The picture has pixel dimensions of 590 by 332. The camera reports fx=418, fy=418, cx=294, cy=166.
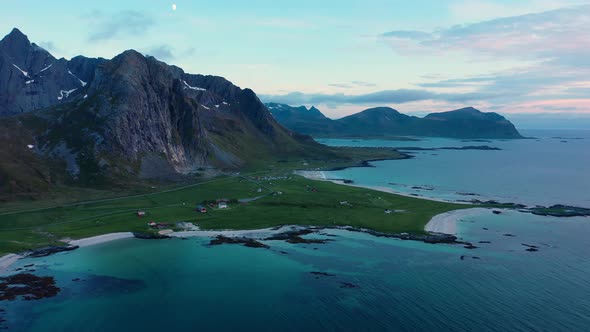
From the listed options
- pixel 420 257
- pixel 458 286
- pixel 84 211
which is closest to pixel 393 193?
pixel 420 257

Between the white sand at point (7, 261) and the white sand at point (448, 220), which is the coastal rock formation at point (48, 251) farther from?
the white sand at point (448, 220)

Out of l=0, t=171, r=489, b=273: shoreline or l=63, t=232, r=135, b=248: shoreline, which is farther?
l=0, t=171, r=489, b=273: shoreline

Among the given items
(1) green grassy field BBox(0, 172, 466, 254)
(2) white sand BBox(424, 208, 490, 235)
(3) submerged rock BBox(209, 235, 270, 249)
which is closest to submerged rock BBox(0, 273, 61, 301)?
(1) green grassy field BBox(0, 172, 466, 254)

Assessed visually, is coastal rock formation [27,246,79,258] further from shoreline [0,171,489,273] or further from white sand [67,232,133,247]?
white sand [67,232,133,247]

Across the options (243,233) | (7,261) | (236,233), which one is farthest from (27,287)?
(243,233)

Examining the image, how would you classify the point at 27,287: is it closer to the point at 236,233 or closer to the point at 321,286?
the point at 236,233

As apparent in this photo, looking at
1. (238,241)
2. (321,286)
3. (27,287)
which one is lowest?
(321,286)
